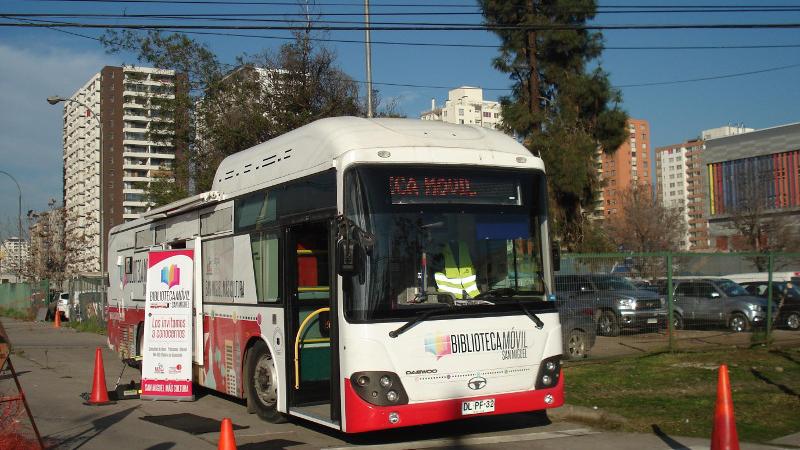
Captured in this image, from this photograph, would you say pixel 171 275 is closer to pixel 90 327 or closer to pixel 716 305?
pixel 716 305

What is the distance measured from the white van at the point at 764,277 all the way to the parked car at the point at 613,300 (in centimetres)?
371

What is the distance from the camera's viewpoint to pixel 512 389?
28.1 ft

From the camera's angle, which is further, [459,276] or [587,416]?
[587,416]

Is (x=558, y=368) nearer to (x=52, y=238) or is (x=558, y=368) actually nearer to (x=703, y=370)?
(x=703, y=370)

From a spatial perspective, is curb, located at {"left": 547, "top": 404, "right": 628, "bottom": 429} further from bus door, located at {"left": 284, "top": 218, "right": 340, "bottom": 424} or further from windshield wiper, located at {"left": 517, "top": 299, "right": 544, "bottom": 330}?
bus door, located at {"left": 284, "top": 218, "right": 340, "bottom": 424}

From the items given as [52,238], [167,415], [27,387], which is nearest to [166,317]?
[167,415]

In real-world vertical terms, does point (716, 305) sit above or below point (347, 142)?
below

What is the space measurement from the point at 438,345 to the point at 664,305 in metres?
9.61

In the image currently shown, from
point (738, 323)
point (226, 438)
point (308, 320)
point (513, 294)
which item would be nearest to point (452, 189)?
point (513, 294)

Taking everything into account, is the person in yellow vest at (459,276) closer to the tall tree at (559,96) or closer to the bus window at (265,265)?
the bus window at (265,265)

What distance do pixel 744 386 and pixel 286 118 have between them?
55.5 ft

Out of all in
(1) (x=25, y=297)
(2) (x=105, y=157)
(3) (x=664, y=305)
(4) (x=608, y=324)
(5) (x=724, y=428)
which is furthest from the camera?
(2) (x=105, y=157)

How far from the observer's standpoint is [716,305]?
679 inches

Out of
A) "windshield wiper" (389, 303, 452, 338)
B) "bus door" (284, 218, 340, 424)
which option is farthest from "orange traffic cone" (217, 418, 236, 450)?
"bus door" (284, 218, 340, 424)
